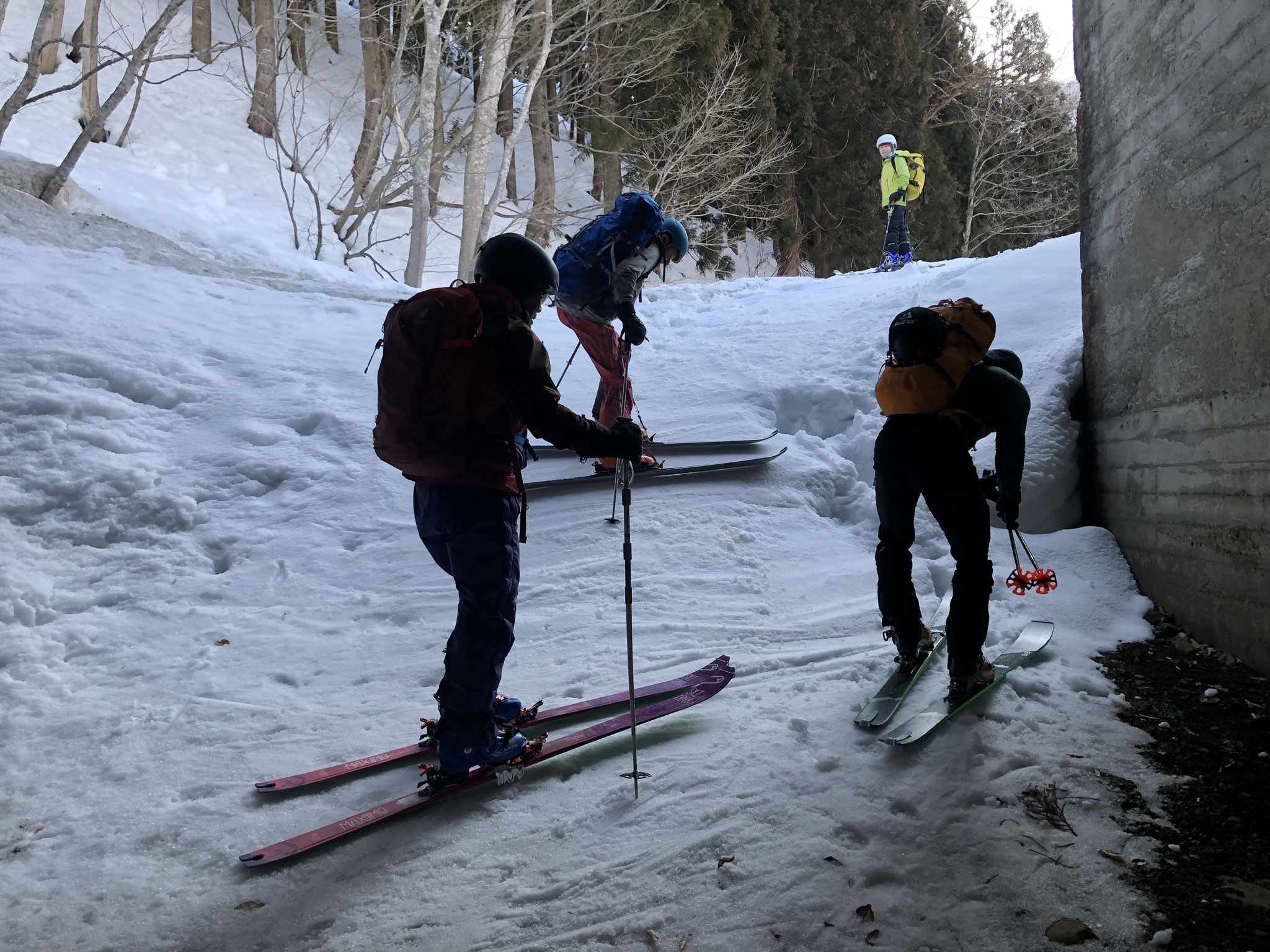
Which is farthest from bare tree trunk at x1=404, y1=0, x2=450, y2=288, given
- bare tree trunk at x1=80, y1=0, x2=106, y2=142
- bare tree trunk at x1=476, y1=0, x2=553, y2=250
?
bare tree trunk at x1=80, y1=0, x2=106, y2=142

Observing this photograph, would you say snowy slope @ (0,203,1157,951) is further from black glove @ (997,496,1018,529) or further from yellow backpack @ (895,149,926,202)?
yellow backpack @ (895,149,926,202)

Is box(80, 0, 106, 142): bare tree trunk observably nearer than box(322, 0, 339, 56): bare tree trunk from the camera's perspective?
Yes

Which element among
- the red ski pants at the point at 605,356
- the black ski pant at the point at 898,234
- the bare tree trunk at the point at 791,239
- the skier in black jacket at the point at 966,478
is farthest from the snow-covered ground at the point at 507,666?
the bare tree trunk at the point at 791,239

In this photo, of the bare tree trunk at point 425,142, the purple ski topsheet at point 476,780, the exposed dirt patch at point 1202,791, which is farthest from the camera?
the bare tree trunk at point 425,142

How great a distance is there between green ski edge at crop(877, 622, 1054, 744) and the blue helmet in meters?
2.77

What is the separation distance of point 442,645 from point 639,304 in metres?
6.97

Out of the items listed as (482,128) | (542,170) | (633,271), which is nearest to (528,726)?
(633,271)

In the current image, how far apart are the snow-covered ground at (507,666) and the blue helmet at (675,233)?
163 centimetres

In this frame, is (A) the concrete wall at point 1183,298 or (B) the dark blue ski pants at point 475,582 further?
(A) the concrete wall at point 1183,298

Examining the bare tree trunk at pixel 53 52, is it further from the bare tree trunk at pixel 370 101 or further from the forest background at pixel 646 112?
the bare tree trunk at pixel 370 101

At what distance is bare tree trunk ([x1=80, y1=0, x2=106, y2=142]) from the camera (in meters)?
13.9

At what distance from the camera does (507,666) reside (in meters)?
3.74

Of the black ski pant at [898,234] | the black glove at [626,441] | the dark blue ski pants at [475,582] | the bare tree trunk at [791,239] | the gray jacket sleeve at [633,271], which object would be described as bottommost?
the dark blue ski pants at [475,582]

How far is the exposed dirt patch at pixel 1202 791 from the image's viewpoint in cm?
198
